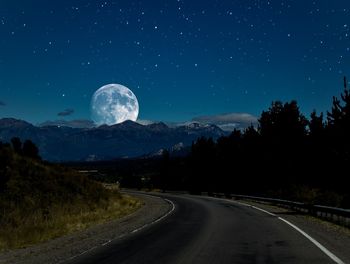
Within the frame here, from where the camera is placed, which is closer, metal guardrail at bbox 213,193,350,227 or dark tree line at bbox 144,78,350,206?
metal guardrail at bbox 213,193,350,227

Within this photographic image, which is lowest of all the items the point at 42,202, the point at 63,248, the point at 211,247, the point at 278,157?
the point at 63,248

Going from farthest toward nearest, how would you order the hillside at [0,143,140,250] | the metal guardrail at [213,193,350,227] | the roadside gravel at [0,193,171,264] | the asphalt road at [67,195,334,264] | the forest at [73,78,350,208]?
the forest at [73,78,350,208], the metal guardrail at [213,193,350,227], the hillside at [0,143,140,250], the roadside gravel at [0,193,171,264], the asphalt road at [67,195,334,264]

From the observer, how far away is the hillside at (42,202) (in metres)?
18.4

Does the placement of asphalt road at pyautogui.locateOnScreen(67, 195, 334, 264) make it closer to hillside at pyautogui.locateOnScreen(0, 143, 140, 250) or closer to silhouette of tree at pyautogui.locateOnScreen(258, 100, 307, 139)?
hillside at pyautogui.locateOnScreen(0, 143, 140, 250)

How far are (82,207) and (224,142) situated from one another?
179 feet

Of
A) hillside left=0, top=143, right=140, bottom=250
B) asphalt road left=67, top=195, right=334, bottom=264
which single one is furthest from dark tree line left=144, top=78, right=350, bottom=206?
asphalt road left=67, top=195, right=334, bottom=264

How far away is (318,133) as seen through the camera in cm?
6712

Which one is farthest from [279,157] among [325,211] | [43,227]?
[43,227]

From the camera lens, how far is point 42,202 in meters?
28.2

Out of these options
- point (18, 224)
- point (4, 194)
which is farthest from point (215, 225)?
point (4, 194)

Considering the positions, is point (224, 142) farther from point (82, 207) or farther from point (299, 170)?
point (82, 207)

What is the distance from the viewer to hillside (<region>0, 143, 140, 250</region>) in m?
18.4

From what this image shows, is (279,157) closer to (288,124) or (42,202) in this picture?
(288,124)

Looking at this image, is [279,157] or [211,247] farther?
[279,157]
